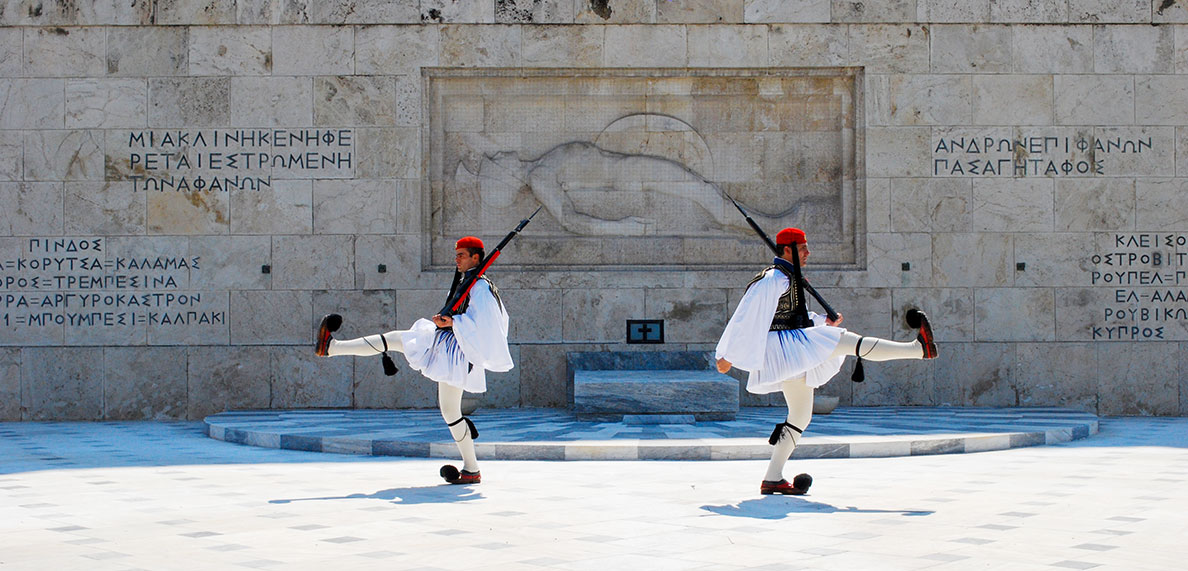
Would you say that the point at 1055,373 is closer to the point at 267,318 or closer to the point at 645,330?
the point at 645,330

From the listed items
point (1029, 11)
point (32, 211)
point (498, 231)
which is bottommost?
point (498, 231)

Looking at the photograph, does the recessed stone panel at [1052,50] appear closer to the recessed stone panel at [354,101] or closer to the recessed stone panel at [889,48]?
the recessed stone panel at [889,48]

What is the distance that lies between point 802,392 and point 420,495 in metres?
2.46

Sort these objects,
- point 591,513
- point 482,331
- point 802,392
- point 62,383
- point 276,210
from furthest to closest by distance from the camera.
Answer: point 276,210, point 62,383, point 482,331, point 802,392, point 591,513

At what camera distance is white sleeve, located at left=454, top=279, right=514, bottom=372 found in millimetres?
8109

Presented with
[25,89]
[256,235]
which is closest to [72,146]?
[25,89]

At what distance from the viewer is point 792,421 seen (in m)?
7.54

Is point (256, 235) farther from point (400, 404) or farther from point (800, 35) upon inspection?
point (800, 35)

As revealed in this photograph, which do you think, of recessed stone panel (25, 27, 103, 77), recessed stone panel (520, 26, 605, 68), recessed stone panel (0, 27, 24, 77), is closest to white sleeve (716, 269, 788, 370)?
recessed stone panel (520, 26, 605, 68)

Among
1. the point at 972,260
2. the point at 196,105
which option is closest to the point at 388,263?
the point at 196,105

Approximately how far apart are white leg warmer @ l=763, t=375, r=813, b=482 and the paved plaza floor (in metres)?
0.21

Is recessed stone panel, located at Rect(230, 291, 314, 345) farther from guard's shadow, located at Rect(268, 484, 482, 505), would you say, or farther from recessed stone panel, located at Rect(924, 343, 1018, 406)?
recessed stone panel, located at Rect(924, 343, 1018, 406)

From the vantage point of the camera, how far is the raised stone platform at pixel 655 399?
11953 millimetres

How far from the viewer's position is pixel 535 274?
14062 millimetres
